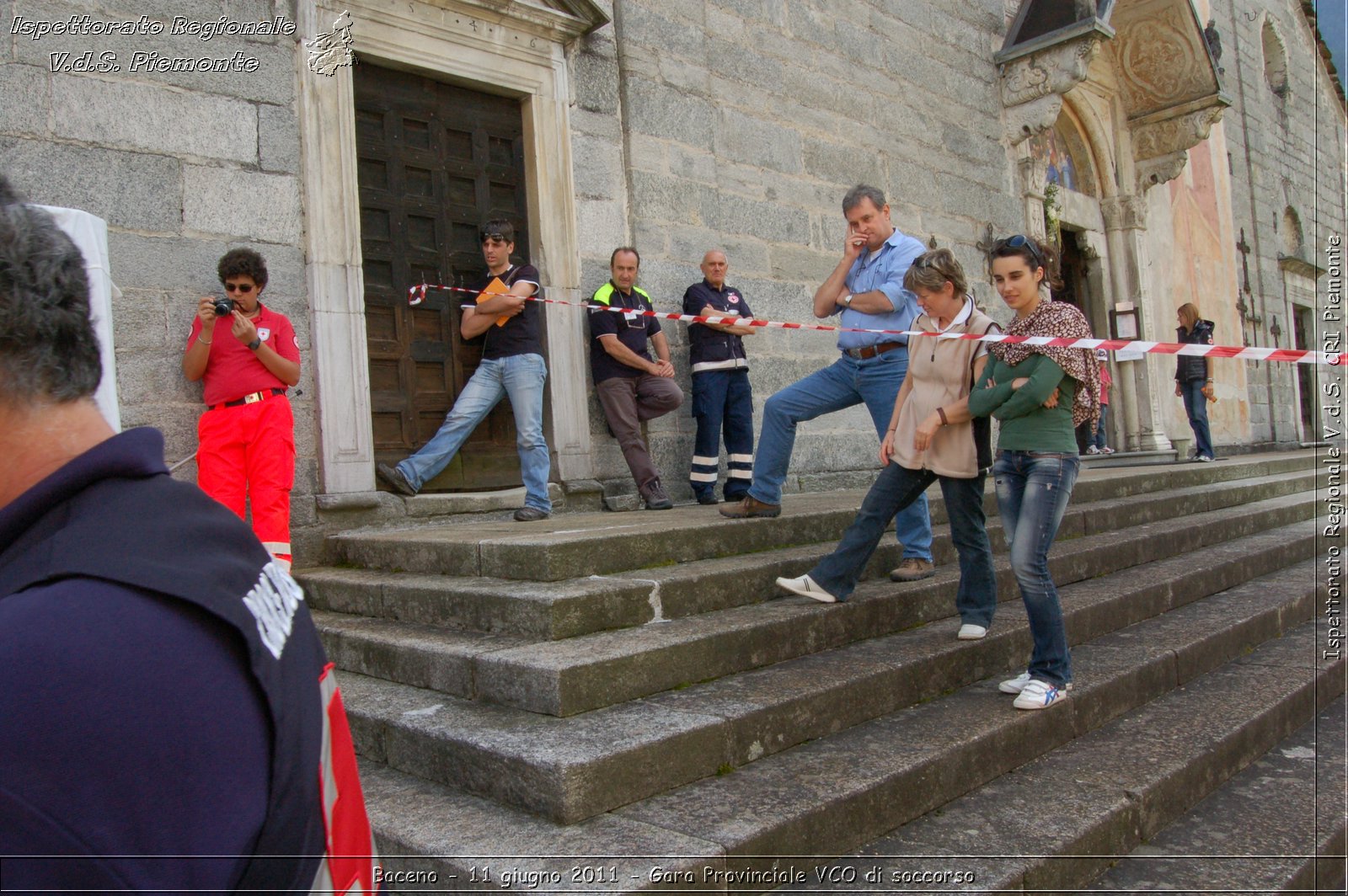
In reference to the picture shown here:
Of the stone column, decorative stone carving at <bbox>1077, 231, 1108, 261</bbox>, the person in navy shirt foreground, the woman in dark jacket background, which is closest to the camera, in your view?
the person in navy shirt foreground

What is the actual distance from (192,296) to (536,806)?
3.73 meters

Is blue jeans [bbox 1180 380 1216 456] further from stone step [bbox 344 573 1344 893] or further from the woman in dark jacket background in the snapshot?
stone step [bbox 344 573 1344 893]

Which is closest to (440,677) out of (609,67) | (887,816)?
(887,816)

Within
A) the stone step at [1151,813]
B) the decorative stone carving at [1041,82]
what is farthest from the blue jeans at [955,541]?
the decorative stone carving at [1041,82]

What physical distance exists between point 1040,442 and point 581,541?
1.90 m

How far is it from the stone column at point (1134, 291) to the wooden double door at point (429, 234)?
10391 millimetres

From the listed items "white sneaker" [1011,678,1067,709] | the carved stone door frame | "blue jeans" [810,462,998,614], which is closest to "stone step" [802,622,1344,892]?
"white sneaker" [1011,678,1067,709]

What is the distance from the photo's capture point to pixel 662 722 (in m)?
3.01

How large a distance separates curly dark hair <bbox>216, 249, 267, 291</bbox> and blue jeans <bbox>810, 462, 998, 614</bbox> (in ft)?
10.6

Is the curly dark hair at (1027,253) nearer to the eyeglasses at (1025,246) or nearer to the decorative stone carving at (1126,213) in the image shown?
the eyeglasses at (1025,246)

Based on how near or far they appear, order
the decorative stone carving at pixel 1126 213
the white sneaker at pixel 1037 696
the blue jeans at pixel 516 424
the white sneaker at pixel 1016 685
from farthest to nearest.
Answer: the decorative stone carving at pixel 1126 213 < the blue jeans at pixel 516 424 < the white sneaker at pixel 1016 685 < the white sneaker at pixel 1037 696

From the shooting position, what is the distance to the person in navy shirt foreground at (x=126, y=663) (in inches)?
31.8

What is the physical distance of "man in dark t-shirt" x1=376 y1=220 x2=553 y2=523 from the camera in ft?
18.8

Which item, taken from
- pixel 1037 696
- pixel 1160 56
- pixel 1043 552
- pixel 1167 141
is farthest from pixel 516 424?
pixel 1160 56
